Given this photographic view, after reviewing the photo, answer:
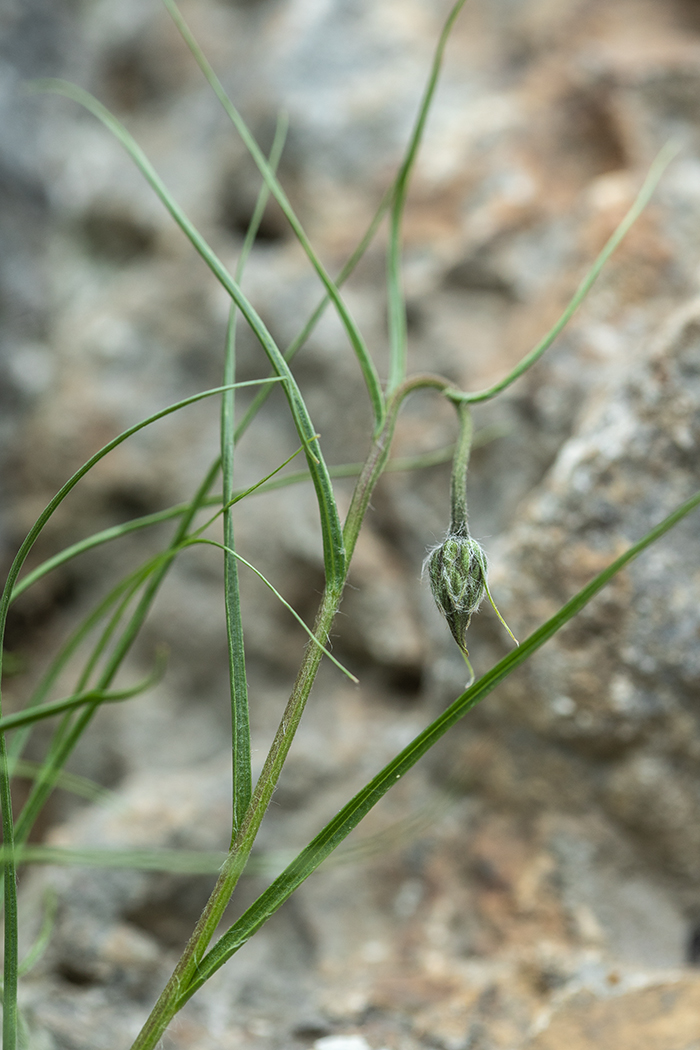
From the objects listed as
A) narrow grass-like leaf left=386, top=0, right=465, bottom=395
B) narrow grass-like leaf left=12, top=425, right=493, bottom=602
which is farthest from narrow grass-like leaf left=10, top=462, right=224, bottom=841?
narrow grass-like leaf left=386, top=0, right=465, bottom=395

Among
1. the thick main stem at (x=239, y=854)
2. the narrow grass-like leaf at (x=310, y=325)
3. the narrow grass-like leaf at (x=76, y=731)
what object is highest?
the narrow grass-like leaf at (x=310, y=325)

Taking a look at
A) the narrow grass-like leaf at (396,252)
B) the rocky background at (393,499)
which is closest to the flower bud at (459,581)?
the narrow grass-like leaf at (396,252)

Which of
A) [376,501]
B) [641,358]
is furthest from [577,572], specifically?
[376,501]

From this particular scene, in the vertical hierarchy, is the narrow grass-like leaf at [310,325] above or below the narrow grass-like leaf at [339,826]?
above

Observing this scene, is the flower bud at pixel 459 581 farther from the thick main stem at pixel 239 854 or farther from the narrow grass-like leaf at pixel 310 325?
the narrow grass-like leaf at pixel 310 325

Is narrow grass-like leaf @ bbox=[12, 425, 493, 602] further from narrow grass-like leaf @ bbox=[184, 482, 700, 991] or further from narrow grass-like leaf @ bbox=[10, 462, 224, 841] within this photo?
narrow grass-like leaf @ bbox=[184, 482, 700, 991]

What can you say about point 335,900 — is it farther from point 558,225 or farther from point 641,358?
point 558,225

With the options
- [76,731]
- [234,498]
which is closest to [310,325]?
[234,498]

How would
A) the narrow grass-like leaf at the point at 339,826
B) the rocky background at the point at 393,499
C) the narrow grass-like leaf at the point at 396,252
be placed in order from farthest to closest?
the rocky background at the point at 393,499
the narrow grass-like leaf at the point at 396,252
the narrow grass-like leaf at the point at 339,826
